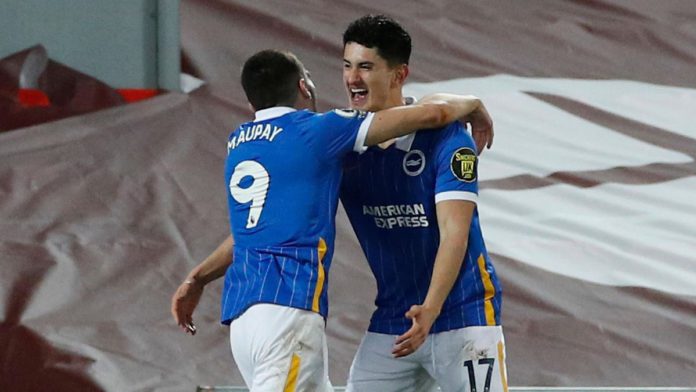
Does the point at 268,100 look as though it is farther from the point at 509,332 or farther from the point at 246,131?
the point at 509,332

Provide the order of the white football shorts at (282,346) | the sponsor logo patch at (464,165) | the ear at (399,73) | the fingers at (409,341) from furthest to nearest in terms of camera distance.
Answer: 1. the ear at (399,73)
2. the sponsor logo patch at (464,165)
3. the white football shorts at (282,346)
4. the fingers at (409,341)

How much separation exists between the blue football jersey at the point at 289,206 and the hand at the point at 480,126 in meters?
0.31

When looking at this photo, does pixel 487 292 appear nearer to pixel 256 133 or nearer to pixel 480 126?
pixel 480 126

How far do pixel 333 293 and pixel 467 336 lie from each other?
203 centimetres

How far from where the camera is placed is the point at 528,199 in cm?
539

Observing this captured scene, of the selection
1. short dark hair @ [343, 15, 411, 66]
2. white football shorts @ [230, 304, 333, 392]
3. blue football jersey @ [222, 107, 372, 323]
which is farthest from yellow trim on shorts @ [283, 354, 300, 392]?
short dark hair @ [343, 15, 411, 66]

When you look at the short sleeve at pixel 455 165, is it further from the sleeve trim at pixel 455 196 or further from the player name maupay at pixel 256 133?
the player name maupay at pixel 256 133

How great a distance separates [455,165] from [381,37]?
1.29 feet

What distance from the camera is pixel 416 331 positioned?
2.60 m

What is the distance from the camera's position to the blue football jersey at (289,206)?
2.77 m

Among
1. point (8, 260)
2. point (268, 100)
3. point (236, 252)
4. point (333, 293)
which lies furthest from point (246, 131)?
point (8, 260)

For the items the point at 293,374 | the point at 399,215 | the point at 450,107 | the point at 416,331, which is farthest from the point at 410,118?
the point at 293,374

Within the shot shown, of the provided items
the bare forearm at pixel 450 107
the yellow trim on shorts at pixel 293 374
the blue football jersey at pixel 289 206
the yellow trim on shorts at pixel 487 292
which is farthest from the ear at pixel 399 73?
the yellow trim on shorts at pixel 293 374

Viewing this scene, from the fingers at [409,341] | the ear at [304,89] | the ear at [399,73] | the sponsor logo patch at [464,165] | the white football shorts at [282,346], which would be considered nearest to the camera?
the fingers at [409,341]
